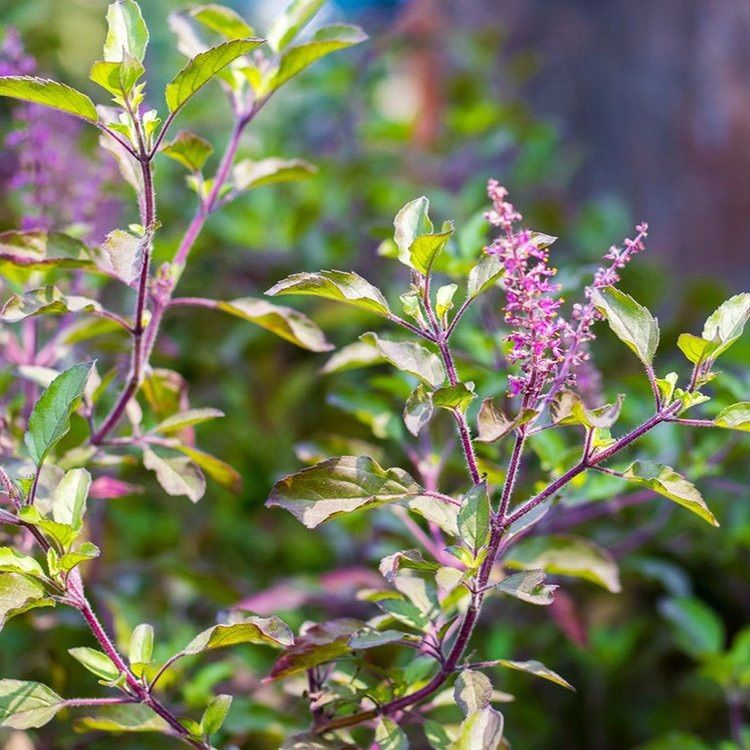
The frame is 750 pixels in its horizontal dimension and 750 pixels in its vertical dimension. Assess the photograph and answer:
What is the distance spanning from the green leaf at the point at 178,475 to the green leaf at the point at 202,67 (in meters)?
0.35

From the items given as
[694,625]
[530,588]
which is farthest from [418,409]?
[694,625]

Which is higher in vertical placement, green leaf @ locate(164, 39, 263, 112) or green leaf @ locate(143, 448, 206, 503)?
green leaf @ locate(164, 39, 263, 112)

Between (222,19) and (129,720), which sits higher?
(222,19)

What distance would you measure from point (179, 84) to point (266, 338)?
→ 49.7 inches

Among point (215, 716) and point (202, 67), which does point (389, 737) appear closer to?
point (215, 716)

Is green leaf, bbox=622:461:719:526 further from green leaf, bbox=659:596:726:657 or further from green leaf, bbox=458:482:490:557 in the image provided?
green leaf, bbox=659:596:726:657

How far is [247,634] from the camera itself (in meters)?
0.75

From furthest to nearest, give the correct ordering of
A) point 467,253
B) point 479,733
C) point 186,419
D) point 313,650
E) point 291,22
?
point 467,253, point 291,22, point 186,419, point 313,650, point 479,733

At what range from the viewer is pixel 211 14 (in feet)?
3.37

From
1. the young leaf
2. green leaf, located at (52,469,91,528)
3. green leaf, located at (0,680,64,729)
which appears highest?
green leaf, located at (52,469,91,528)

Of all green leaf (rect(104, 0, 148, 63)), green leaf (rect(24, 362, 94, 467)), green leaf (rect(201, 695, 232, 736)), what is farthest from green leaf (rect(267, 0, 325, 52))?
green leaf (rect(201, 695, 232, 736))

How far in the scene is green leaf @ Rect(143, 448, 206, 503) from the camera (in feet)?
3.06

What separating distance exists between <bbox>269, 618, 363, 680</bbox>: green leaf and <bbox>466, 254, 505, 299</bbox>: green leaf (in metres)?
0.31

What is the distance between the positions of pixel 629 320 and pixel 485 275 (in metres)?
0.12
